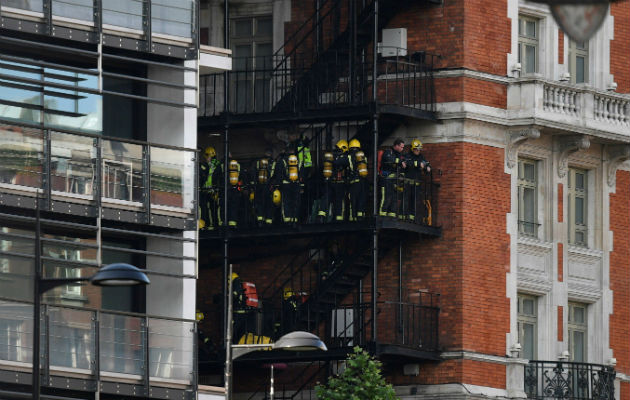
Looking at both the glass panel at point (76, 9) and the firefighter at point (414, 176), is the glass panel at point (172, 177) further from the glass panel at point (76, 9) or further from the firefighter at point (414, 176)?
the firefighter at point (414, 176)

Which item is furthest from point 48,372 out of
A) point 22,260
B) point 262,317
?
point 262,317

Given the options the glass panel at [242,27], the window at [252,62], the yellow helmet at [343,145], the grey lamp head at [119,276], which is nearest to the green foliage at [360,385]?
the yellow helmet at [343,145]

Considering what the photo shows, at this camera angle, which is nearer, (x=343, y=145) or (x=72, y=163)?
(x=72, y=163)

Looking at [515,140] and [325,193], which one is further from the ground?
[515,140]

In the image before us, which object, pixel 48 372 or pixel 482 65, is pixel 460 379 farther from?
pixel 48 372

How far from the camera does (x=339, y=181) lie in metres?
44.3

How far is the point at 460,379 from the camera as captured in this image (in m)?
44.3

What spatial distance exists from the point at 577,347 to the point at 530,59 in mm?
6825

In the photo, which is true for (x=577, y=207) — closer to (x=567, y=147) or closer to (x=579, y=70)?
(x=567, y=147)

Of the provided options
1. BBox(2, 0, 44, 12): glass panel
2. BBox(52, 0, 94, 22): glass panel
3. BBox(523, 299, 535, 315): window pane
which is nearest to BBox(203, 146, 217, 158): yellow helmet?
BBox(523, 299, 535, 315): window pane

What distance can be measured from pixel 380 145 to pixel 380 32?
2539 mm

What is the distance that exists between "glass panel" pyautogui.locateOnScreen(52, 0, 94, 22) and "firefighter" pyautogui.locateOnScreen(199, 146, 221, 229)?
34.4 feet

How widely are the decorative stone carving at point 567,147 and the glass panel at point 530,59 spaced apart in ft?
5.69

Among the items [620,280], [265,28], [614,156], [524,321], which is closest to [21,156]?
[265,28]
